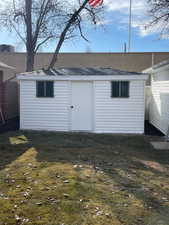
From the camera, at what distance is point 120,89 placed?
10875 mm

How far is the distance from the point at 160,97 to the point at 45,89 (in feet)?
16.2

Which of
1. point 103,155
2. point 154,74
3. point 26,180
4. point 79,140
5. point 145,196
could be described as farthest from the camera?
point 154,74

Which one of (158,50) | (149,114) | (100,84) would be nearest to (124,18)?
(158,50)

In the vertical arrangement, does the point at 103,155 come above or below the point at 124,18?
below

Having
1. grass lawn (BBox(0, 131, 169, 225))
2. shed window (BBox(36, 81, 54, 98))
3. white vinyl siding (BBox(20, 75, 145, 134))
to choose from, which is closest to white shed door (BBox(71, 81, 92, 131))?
white vinyl siding (BBox(20, 75, 145, 134))

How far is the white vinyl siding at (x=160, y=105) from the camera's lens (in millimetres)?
10344

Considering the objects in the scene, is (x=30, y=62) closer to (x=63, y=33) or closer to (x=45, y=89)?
(x=63, y=33)

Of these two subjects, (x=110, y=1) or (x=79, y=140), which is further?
(x=110, y=1)

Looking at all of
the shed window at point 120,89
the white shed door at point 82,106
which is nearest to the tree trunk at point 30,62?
the white shed door at point 82,106

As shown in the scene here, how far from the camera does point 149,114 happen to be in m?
Answer: 14.5

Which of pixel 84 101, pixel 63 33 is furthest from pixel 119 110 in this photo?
pixel 63 33

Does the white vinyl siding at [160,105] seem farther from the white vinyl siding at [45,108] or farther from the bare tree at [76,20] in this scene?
the bare tree at [76,20]

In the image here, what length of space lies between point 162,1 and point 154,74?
3.30 m

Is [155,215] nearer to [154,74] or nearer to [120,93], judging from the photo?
[120,93]
